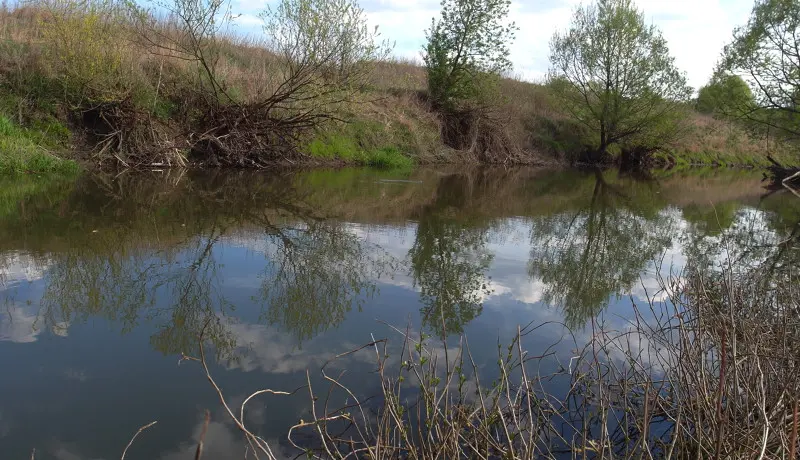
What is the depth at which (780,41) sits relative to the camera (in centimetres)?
2100

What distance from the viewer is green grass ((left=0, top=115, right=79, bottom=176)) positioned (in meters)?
11.8

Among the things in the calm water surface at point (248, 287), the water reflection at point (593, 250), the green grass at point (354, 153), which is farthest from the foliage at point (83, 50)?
the water reflection at point (593, 250)

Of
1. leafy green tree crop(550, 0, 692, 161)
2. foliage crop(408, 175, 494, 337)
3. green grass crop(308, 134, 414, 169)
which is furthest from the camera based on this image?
leafy green tree crop(550, 0, 692, 161)

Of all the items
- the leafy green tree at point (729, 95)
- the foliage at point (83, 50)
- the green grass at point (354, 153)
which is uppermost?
the leafy green tree at point (729, 95)

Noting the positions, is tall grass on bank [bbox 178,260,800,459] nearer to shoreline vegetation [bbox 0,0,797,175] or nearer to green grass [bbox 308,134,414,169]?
shoreline vegetation [bbox 0,0,797,175]

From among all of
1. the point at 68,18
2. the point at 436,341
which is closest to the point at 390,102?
the point at 68,18

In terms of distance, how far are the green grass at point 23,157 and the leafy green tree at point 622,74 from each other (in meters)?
27.7

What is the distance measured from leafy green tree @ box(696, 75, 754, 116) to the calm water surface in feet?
40.8

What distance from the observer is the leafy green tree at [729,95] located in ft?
73.0

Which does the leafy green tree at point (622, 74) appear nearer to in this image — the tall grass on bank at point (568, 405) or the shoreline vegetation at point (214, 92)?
the shoreline vegetation at point (214, 92)

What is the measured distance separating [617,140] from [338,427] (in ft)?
112

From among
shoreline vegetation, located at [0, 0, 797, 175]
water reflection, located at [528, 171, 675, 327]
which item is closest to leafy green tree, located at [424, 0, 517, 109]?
shoreline vegetation, located at [0, 0, 797, 175]

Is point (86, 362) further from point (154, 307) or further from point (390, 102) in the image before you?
point (390, 102)

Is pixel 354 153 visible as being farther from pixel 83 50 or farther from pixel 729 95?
pixel 729 95
